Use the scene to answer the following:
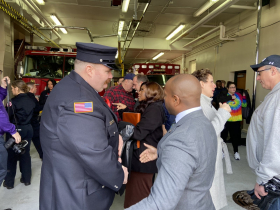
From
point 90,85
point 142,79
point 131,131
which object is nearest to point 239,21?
point 142,79

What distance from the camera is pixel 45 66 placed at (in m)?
7.59

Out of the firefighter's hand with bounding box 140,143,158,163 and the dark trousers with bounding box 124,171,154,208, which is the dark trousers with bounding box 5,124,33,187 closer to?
the dark trousers with bounding box 124,171,154,208

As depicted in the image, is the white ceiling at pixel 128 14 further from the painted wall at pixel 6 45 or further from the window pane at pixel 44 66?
the window pane at pixel 44 66

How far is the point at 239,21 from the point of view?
8.92 meters

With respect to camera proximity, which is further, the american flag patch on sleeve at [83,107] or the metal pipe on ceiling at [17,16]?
the metal pipe on ceiling at [17,16]

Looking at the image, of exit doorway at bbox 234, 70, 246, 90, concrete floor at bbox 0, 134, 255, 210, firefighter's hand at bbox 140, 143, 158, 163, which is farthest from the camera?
exit doorway at bbox 234, 70, 246, 90

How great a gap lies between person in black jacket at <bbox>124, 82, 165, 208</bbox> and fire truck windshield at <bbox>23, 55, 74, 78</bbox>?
579 centimetres

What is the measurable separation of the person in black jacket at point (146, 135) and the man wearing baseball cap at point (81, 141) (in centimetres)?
93

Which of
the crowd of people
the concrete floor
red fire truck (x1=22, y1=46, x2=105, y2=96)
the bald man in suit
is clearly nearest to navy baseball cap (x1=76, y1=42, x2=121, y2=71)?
the crowd of people

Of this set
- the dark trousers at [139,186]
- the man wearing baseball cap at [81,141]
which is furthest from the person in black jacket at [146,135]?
the man wearing baseball cap at [81,141]

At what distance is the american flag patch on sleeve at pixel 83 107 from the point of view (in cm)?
126

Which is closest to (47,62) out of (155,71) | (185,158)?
(155,71)

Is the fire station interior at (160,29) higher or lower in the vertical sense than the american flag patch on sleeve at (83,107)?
higher

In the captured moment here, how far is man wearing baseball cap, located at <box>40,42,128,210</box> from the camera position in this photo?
1.26m
